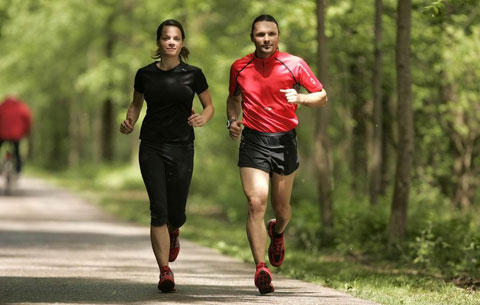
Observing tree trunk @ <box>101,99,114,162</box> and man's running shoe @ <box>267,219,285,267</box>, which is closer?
man's running shoe @ <box>267,219,285,267</box>

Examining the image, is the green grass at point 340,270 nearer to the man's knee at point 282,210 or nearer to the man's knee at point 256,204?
the man's knee at point 282,210

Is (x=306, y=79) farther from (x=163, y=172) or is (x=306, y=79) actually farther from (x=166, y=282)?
(x=166, y=282)

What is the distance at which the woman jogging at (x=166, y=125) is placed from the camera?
7.45 metres

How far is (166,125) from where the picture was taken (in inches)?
294

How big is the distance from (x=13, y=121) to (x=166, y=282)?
46.0 ft

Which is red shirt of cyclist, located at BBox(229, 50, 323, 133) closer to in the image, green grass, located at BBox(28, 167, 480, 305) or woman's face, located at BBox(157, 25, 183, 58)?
woman's face, located at BBox(157, 25, 183, 58)

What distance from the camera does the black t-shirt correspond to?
7445mm

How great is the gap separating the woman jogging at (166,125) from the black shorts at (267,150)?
38 cm

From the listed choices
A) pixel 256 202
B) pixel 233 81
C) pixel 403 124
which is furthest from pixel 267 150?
pixel 403 124

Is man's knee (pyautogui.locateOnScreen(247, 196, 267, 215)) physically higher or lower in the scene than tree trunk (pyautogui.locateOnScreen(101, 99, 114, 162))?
higher

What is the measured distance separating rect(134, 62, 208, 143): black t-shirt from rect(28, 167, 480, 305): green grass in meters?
1.93

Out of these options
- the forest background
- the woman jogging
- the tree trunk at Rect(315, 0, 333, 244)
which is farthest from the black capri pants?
the tree trunk at Rect(315, 0, 333, 244)

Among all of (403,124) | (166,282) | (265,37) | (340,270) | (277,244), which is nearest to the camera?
(166,282)

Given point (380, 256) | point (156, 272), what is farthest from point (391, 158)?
point (156, 272)
